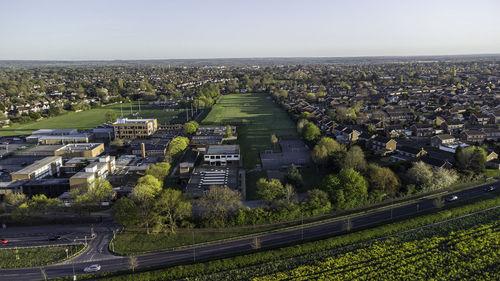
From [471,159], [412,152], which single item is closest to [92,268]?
[412,152]

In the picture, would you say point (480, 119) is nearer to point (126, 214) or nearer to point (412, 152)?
point (412, 152)

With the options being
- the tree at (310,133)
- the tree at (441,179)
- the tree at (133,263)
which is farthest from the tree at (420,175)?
the tree at (133,263)

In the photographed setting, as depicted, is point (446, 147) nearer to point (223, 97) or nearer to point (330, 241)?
point (330, 241)

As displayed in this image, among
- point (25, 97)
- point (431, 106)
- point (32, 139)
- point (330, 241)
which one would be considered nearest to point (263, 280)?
point (330, 241)

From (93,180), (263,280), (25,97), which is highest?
(25,97)

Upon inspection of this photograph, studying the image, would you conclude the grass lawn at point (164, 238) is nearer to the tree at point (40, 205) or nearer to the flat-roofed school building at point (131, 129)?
the tree at point (40, 205)

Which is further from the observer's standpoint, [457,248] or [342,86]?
[342,86]

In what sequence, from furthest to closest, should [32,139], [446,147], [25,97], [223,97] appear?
[223,97] → [25,97] → [32,139] → [446,147]
